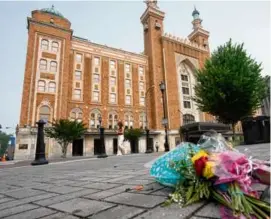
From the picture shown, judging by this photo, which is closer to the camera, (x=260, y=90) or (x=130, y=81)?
(x=260, y=90)

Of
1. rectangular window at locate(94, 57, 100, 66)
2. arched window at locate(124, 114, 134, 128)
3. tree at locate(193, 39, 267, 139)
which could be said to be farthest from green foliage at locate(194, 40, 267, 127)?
rectangular window at locate(94, 57, 100, 66)

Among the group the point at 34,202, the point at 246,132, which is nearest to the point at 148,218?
the point at 34,202

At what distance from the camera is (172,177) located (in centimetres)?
186

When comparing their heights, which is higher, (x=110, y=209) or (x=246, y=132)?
(x=246, y=132)

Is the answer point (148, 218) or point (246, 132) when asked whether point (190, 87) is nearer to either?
point (246, 132)

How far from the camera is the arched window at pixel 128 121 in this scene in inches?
1246

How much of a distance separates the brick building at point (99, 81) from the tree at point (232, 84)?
13462mm

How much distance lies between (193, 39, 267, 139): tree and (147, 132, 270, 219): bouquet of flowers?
15.0m

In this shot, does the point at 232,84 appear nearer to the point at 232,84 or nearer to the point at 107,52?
the point at 232,84

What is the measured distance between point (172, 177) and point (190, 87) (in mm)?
39215

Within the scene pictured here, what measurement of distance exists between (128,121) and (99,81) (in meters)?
8.38

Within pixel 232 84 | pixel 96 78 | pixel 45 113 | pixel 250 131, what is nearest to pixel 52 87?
pixel 45 113

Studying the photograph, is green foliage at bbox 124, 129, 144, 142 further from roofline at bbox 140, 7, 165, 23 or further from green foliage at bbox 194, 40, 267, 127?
roofline at bbox 140, 7, 165, 23

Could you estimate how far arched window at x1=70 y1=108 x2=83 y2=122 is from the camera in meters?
27.6
